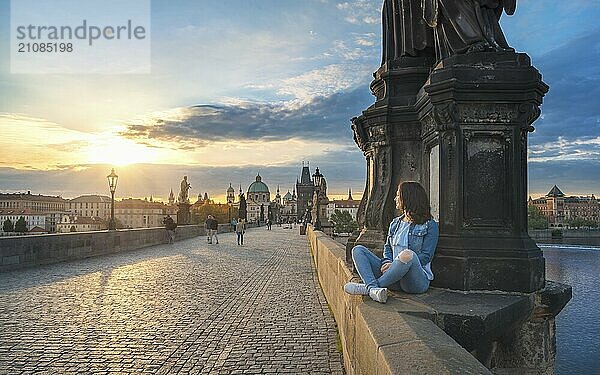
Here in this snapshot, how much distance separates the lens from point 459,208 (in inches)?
205

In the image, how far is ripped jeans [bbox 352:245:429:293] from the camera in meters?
4.32

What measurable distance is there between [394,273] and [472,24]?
268 centimetres

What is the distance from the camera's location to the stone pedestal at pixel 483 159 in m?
5.07

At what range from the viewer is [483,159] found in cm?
523

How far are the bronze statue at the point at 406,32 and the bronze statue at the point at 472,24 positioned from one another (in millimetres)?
1165

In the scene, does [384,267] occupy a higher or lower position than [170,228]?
higher

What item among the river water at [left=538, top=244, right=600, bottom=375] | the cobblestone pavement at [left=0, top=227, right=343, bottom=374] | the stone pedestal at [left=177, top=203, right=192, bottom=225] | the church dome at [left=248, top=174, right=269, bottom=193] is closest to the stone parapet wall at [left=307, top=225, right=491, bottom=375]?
the cobblestone pavement at [left=0, top=227, right=343, bottom=374]

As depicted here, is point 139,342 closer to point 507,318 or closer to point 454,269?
point 454,269

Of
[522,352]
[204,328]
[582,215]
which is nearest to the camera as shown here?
[522,352]

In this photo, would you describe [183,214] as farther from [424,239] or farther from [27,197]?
[27,197]

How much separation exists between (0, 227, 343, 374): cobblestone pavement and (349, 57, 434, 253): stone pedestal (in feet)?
5.15

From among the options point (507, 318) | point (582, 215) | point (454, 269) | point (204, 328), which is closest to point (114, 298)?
point (204, 328)

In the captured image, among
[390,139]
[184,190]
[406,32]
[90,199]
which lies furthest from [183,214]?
[90,199]

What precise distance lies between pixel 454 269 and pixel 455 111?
1422 mm
